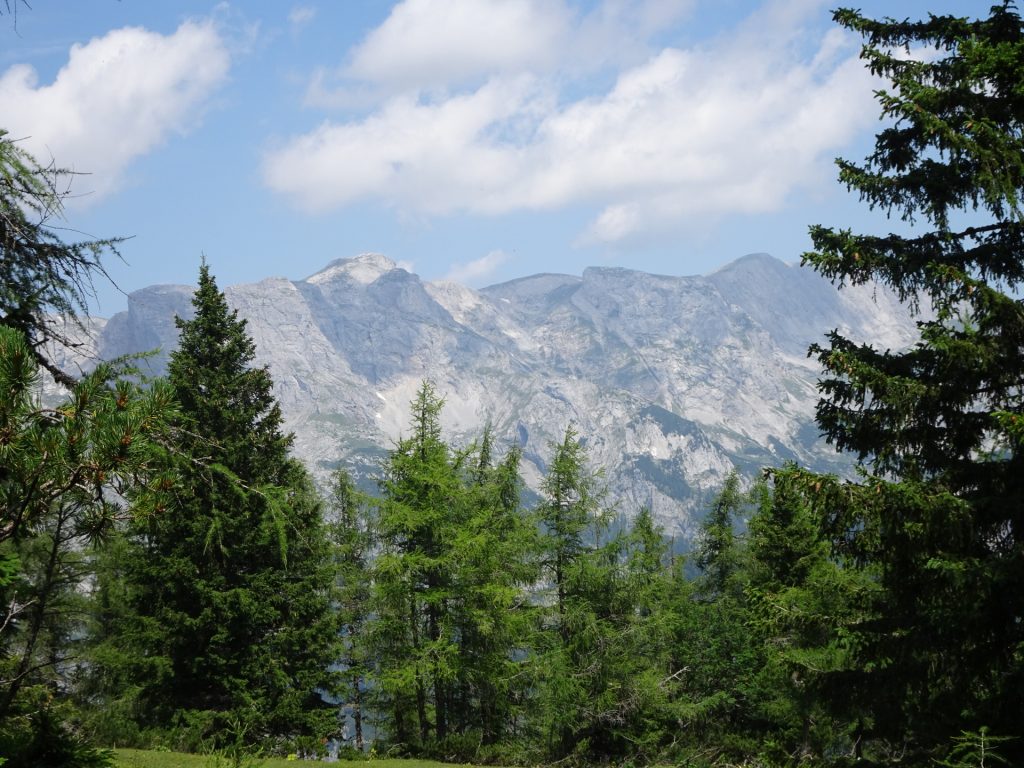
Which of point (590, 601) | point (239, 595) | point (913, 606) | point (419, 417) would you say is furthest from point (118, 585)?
point (913, 606)

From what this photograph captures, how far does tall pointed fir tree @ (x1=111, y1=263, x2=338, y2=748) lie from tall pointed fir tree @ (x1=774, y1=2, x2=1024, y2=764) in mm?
14608

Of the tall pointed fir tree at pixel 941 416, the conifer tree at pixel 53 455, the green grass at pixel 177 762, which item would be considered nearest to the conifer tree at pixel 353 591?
the green grass at pixel 177 762

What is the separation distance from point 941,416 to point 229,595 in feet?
61.2

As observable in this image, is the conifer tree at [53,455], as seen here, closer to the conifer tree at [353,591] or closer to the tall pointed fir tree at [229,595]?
Answer: the tall pointed fir tree at [229,595]

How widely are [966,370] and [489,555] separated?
59.7ft

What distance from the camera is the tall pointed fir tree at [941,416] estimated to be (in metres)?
9.85

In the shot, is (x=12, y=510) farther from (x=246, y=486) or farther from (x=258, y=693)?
(x=258, y=693)

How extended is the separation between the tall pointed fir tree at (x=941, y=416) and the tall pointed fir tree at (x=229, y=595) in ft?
47.9

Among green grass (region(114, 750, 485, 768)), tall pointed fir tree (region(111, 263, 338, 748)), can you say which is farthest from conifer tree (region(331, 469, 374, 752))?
green grass (region(114, 750, 485, 768))

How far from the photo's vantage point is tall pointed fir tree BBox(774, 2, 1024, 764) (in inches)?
388

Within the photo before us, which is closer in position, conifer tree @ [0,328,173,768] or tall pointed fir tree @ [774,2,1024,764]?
conifer tree @ [0,328,173,768]

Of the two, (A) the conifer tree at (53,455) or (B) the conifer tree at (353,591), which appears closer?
(A) the conifer tree at (53,455)

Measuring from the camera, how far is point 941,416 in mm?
11242

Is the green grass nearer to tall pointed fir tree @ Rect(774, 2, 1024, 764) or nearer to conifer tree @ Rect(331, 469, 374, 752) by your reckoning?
conifer tree @ Rect(331, 469, 374, 752)
